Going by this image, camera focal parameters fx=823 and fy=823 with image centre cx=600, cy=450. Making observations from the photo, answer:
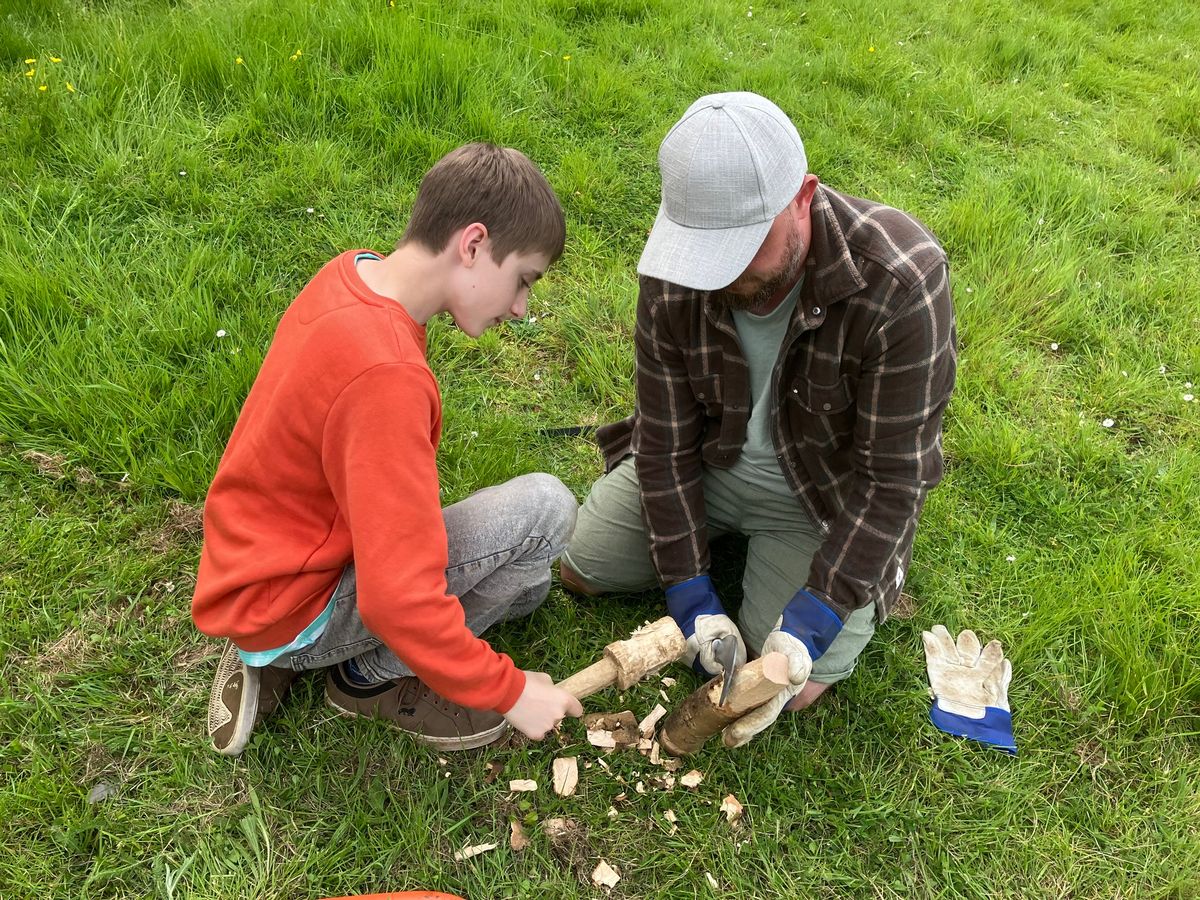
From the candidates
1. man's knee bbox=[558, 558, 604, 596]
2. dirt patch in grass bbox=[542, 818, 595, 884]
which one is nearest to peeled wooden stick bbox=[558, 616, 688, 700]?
dirt patch in grass bbox=[542, 818, 595, 884]

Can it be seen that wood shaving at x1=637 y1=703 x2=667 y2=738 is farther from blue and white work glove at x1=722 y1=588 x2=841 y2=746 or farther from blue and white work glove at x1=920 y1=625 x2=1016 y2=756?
blue and white work glove at x1=920 y1=625 x2=1016 y2=756

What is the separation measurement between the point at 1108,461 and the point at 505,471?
2374mm

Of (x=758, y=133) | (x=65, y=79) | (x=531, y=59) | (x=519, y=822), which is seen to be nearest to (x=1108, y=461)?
(x=758, y=133)

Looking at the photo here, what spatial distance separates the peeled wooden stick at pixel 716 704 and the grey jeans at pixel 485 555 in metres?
0.55

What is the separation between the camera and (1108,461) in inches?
128

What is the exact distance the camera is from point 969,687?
258 centimetres

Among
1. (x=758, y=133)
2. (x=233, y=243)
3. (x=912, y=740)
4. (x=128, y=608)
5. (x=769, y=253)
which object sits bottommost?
(x=912, y=740)

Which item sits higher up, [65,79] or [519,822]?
[65,79]

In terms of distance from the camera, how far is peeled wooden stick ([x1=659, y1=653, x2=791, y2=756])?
6.40 feet

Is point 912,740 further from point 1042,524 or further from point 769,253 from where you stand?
point 769,253

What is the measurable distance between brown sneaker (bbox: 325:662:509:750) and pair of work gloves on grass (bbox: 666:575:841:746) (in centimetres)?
60

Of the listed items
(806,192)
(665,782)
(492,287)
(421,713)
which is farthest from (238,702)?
(806,192)

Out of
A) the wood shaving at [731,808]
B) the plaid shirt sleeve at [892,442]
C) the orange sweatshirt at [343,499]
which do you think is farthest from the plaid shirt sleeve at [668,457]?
the orange sweatshirt at [343,499]

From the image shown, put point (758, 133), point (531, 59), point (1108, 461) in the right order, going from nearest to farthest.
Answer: point (758, 133) → point (1108, 461) → point (531, 59)
